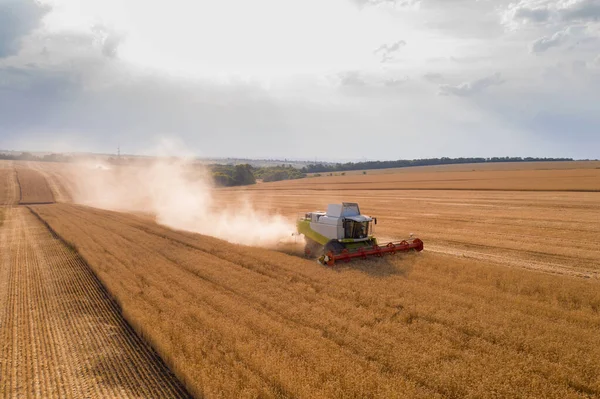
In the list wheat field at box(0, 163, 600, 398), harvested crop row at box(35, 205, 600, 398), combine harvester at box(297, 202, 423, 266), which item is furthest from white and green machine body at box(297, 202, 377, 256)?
harvested crop row at box(35, 205, 600, 398)

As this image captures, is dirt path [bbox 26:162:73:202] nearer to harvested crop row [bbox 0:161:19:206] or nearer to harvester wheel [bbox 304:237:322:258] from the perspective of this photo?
harvested crop row [bbox 0:161:19:206]

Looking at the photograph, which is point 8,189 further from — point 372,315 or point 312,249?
point 372,315

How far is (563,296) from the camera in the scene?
11.2 metres

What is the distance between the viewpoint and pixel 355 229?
16906 millimetres

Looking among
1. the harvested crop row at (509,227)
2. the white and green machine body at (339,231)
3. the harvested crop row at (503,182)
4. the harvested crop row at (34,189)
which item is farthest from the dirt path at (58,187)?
the white and green machine body at (339,231)

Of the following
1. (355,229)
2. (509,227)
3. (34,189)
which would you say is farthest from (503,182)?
(34,189)

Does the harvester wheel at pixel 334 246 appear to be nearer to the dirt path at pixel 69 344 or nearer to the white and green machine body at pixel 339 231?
the white and green machine body at pixel 339 231

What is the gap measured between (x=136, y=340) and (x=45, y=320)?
11.4ft

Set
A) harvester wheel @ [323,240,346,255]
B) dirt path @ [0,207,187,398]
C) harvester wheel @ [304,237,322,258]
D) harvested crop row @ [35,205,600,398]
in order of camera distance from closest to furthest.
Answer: harvested crop row @ [35,205,600,398]
dirt path @ [0,207,187,398]
harvester wheel @ [323,240,346,255]
harvester wheel @ [304,237,322,258]

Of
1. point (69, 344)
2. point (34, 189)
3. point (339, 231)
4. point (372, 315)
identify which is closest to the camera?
point (69, 344)

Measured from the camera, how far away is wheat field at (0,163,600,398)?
718cm

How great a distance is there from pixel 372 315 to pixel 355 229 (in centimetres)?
713

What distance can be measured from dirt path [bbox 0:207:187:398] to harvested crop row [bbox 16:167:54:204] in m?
43.1

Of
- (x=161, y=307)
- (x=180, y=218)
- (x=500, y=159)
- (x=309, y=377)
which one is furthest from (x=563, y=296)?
(x=500, y=159)
